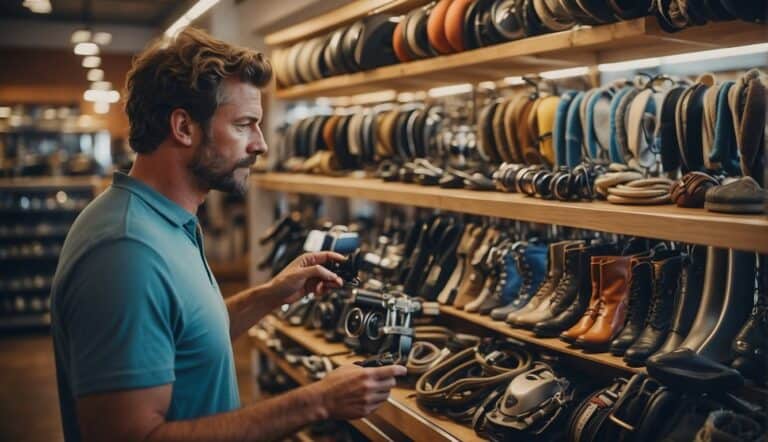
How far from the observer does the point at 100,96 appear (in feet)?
41.5

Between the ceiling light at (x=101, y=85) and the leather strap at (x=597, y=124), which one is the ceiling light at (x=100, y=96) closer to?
the ceiling light at (x=101, y=85)

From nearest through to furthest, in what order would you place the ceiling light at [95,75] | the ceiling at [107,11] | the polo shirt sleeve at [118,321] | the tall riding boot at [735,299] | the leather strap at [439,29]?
the polo shirt sleeve at [118,321] → the tall riding boot at [735,299] → the leather strap at [439,29] → the ceiling at [107,11] → the ceiling light at [95,75]

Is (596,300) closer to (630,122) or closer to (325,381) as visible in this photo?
(630,122)

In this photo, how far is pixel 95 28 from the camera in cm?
1208

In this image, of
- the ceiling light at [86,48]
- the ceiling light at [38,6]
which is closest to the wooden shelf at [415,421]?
the ceiling light at [38,6]

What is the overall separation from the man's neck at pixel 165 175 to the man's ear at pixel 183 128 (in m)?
0.05

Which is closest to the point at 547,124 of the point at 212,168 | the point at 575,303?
the point at 575,303

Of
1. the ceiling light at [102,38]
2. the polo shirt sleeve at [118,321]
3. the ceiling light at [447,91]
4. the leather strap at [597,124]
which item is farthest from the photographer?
the ceiling light at [102,38]

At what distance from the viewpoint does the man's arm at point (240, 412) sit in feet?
5.10

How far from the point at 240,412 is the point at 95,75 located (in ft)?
38.2

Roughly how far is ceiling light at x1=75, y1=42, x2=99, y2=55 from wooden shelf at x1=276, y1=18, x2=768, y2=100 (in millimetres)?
8115

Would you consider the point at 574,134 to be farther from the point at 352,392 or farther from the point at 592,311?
the point at 352,392

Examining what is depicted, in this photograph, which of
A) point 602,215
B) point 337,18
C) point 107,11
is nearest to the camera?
point 602,215

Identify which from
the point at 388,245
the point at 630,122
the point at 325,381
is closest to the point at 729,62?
the point at 388,245
